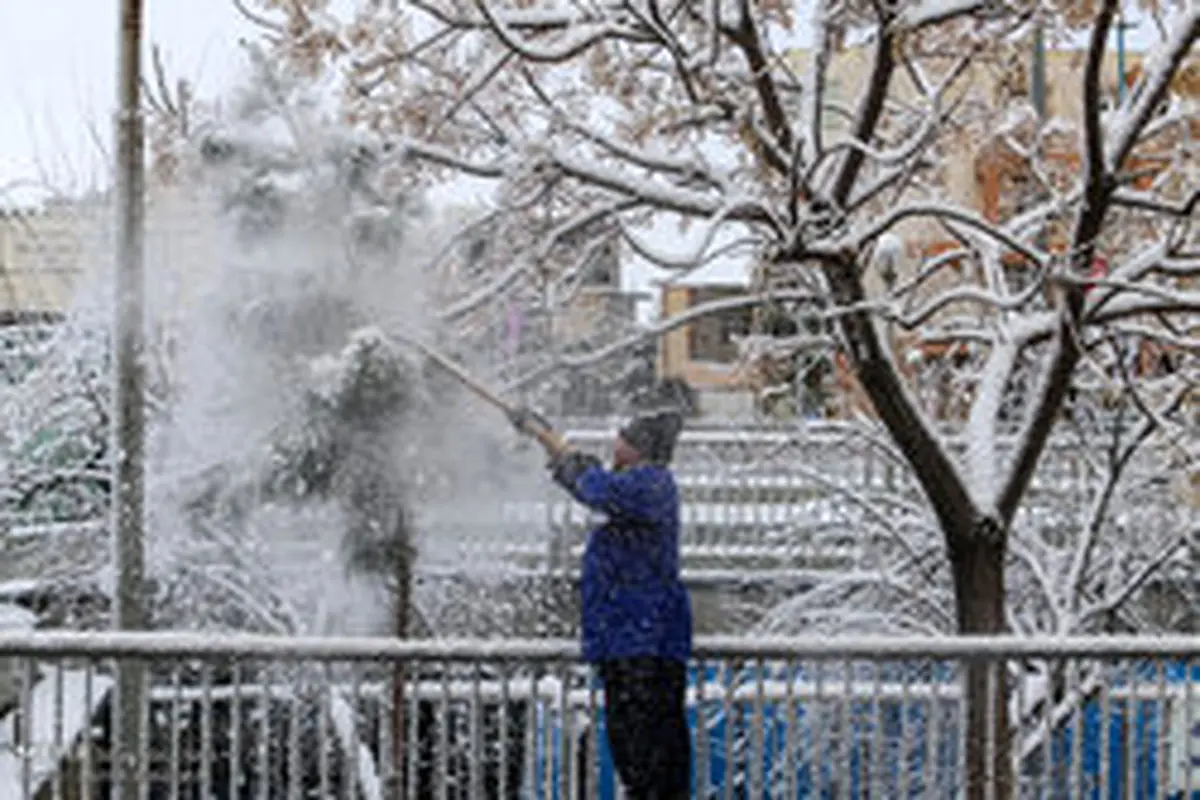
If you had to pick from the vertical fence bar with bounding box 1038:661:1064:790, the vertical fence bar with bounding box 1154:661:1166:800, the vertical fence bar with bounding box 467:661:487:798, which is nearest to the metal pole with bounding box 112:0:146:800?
the vertical fence bar with bounding box 467:661:487:798

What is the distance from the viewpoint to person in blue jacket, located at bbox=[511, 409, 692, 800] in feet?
17.0

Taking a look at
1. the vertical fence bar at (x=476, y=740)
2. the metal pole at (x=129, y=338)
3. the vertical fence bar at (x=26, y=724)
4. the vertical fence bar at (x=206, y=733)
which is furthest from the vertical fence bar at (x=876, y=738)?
the metal pole at (x=129, y=338)

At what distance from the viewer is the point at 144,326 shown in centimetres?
701

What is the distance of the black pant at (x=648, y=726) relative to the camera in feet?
17.1

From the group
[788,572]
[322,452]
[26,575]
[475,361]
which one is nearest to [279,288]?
[322,452]

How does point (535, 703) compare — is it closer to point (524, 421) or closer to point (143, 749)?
point (524, 421)

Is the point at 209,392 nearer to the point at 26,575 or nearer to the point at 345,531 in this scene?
A: the point at 345,531

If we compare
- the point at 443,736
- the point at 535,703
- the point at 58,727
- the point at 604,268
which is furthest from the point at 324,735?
the point at 604,268

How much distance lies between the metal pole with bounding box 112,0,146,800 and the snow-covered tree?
3.93ft

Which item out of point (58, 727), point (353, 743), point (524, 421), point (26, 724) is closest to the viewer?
point (58, 727)

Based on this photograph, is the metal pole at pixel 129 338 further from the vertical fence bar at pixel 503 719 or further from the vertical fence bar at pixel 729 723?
the vertical fence bar at pixel 729 723

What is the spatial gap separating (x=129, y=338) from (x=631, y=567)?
9.48 ft

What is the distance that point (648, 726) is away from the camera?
5.24 metres

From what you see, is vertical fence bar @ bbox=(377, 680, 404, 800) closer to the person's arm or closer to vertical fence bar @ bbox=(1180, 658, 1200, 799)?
the person's arm
